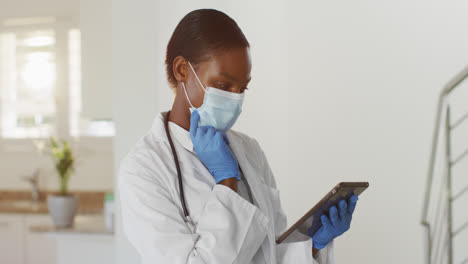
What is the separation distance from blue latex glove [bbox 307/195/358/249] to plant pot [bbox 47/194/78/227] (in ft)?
7.74

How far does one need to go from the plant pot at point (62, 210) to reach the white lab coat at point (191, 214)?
2.25 m

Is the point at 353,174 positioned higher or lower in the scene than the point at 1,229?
higher

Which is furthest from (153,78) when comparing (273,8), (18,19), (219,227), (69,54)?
(18,19)

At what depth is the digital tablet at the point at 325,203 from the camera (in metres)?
1.14

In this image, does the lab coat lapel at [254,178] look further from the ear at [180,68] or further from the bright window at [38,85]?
the bright window at [38,85]

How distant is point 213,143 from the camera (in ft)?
3.89

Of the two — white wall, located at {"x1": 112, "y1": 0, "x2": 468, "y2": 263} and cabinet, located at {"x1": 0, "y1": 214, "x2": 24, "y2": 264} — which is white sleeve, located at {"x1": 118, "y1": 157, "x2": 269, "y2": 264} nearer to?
white wall, located at {"x1": 112, "y1": 0, "x2": 468, "y2": 263}

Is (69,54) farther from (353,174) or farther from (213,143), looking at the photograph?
(213,143)

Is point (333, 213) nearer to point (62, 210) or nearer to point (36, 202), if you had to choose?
point (62, 210)

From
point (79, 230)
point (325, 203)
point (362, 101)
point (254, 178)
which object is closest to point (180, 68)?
point (254, 178)

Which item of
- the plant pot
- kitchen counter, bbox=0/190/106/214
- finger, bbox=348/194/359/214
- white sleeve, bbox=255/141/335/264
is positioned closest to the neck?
white sleeve, bbox=255/141/335/264

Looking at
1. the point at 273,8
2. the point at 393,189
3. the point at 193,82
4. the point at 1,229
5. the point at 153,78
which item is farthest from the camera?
the point at 1,229

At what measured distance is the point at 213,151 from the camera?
118cm

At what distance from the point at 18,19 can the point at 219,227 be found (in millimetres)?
4592
